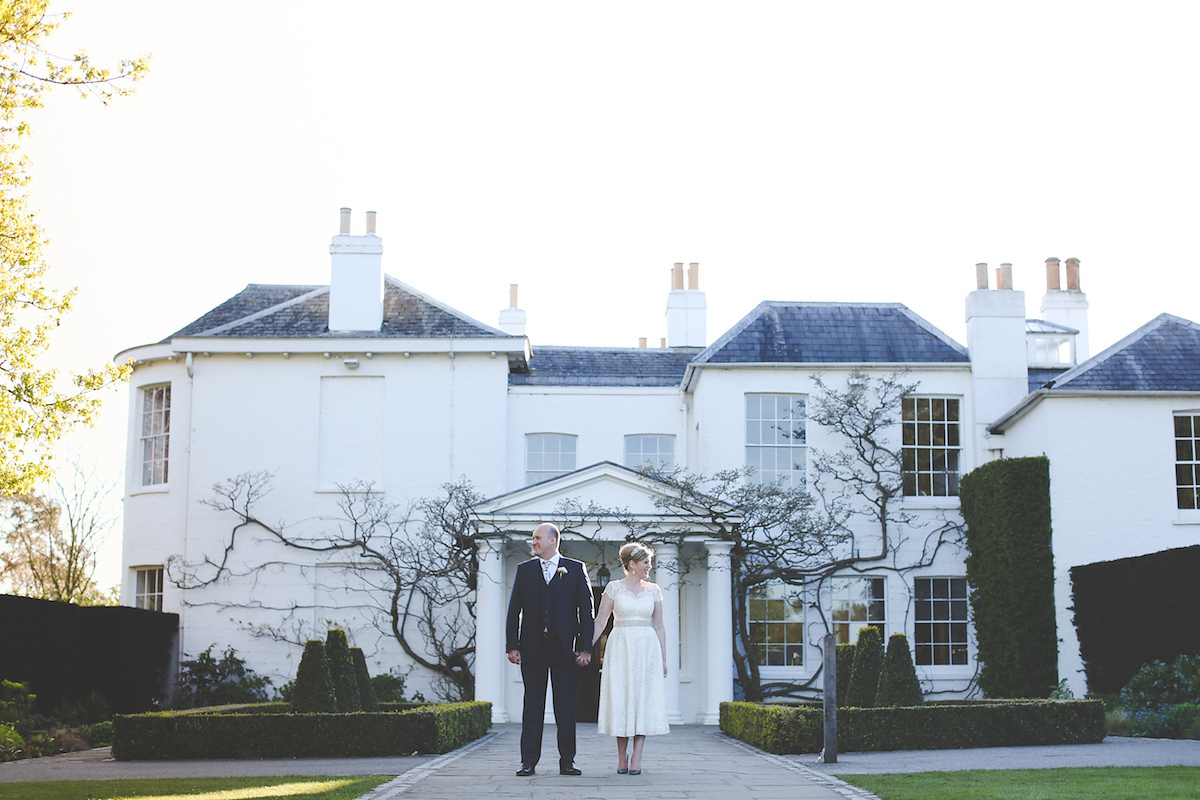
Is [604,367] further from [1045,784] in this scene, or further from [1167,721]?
[1045,784]

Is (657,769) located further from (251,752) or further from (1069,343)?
(1069,343)

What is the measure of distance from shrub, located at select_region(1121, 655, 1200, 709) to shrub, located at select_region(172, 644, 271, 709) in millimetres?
15124

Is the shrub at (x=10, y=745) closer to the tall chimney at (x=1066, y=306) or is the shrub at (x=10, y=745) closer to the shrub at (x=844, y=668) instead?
the shrub at (x=844, y=668)

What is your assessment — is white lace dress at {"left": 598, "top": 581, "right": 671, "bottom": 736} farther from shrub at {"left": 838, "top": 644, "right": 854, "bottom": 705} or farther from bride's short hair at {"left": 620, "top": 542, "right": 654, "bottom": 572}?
shrub at {"left": 838, "top": 644, "right": 854, "bottom": 705}

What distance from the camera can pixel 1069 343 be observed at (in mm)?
28672

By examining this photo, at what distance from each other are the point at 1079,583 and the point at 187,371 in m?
17.5

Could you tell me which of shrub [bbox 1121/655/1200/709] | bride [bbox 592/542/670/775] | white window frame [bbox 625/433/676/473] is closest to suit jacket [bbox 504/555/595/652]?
bride [bbox 592/542/670/775]

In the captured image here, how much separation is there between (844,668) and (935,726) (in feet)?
6.02

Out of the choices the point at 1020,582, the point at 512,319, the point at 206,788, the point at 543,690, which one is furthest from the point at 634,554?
the point at 512,319

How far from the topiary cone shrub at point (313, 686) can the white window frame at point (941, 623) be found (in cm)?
1309

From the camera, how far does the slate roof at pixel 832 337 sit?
2438cm

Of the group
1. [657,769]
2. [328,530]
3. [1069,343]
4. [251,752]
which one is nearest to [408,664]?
[328,530]

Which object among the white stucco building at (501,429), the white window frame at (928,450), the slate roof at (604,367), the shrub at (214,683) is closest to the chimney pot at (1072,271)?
the white stucco building at (501,429)

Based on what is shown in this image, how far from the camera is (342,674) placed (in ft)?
47.9
